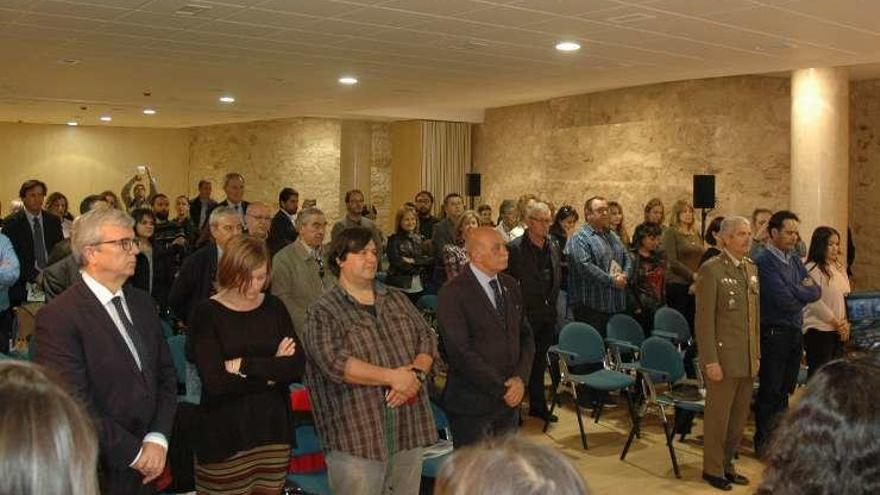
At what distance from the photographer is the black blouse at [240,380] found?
11.4 ft

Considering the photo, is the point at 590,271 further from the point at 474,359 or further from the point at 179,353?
the point at 179,353

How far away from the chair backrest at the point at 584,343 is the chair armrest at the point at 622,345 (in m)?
0.33

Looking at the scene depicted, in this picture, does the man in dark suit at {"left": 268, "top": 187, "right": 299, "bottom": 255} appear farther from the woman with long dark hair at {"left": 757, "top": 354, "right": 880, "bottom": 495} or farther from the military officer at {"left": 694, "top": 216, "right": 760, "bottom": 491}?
the woman with long dark hair at {"left": 757, "top": 354, "right": 880, "bottom": 495}

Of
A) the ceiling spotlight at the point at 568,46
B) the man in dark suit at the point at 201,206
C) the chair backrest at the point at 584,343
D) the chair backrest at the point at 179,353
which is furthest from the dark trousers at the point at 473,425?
the man in dark suit at the point at 201,206

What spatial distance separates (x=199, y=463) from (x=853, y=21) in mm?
6324

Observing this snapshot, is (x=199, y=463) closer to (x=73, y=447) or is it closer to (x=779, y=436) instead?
(x=73, y=447)

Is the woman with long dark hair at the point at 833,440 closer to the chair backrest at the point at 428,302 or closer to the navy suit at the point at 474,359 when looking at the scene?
the navy suit at the point at 474,359

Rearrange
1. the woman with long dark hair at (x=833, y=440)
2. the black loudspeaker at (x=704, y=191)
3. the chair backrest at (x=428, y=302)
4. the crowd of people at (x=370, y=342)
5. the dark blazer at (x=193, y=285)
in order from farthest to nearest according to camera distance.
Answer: the black loudspeaker at (x=704, y=191) < the chair backrest at (x=428, y=302) < the dark blazer at (x=193, y=285) < the crowd of people at (x=370, y=342) < the woman with long dark hair at (x=833, y=440)

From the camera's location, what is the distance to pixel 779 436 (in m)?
1.61

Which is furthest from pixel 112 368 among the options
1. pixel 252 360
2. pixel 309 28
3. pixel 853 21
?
pixel 853 21

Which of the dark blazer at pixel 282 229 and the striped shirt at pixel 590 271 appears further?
the dark blazer at pixel 282 229

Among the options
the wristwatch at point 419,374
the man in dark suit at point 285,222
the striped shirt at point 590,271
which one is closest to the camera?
the wristwatch at point 419,374

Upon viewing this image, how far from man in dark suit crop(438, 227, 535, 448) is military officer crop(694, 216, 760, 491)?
1467 millimetres

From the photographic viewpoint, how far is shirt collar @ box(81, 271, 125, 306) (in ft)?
10.4
